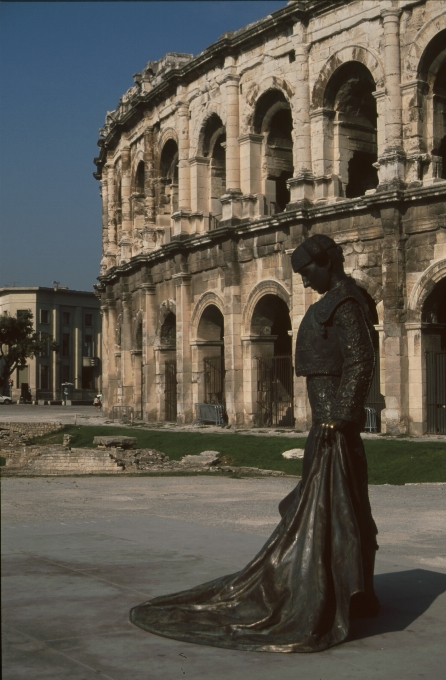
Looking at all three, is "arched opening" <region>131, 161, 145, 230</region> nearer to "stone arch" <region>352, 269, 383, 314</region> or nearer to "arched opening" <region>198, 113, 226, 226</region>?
"arched opening" <region>198, 113, 226, 226</region>

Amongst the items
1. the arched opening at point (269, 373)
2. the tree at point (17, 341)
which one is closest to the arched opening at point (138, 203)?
the arched opening at point (269, 373)

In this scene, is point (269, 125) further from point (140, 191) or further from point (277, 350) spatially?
point (140, 191)

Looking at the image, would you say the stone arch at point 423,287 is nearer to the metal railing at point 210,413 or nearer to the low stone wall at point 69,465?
the low stone wall at point 69,465

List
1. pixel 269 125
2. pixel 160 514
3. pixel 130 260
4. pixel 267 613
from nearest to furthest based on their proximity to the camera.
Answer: pixel 267 613 < pixel 160 514 < pixel 269 125 < pixel 130 260

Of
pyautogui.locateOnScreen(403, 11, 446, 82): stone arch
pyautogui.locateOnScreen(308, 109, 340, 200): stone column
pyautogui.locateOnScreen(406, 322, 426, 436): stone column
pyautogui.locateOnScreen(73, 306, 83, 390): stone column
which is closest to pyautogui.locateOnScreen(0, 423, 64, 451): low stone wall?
pyautogui.locateOnScreen(308, 109, 340, 200): stone column

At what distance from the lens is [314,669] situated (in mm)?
4605

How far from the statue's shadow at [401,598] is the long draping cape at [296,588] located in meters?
0.33

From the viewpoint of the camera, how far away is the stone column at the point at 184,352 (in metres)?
29.6

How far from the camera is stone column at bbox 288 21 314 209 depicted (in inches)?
960

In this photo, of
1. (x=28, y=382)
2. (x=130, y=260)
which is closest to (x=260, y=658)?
(x=130, y=260)

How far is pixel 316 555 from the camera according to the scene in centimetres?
514

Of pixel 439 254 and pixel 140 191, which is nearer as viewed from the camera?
pixel 439 254

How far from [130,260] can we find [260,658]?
29856 mm

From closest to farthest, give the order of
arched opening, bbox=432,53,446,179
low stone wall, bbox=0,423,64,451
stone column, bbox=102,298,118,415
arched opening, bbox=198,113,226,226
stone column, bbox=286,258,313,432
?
arched opening, bbox=432,53,446,179
stone column, bbox=286,258,313,432
low stone wall, bbox=0,423,64,451
arched opening, bbox=198,113,226,226
stone column, bbox=102,298,118,415
